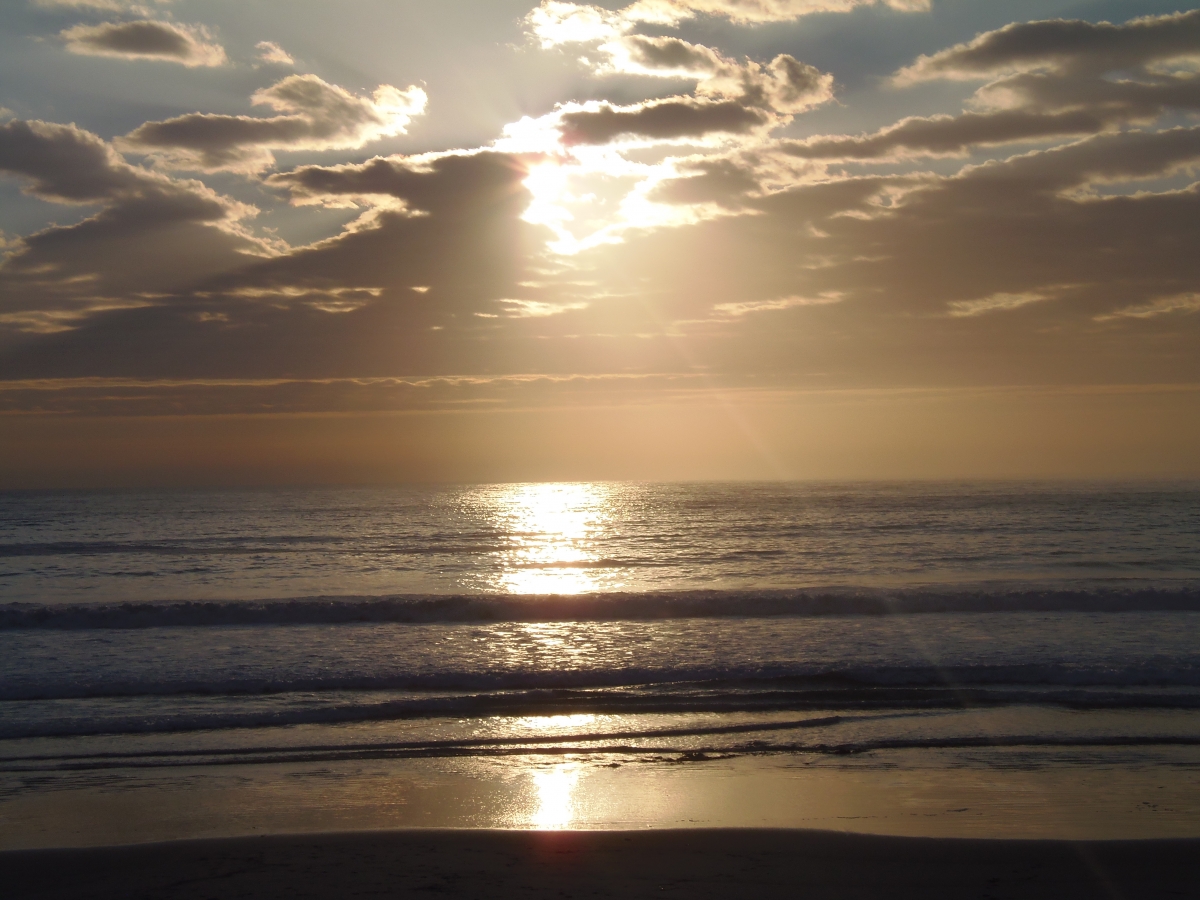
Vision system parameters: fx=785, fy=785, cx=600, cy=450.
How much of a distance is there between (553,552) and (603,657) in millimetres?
20946

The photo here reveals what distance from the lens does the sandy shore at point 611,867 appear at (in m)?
5.91

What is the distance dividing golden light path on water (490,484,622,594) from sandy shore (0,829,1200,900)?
661 inches

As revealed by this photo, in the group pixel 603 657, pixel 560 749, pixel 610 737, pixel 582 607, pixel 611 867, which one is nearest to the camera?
pixel 611 867

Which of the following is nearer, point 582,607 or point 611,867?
point 611,867

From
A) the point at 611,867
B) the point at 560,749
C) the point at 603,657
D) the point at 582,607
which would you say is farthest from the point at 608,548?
the point at 611,867

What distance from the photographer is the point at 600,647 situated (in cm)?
1559

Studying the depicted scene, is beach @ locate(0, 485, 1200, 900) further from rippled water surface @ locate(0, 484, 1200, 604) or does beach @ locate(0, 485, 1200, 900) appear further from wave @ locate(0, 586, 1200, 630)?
rippled water surface @ locate(0, 484, 1200, 604)

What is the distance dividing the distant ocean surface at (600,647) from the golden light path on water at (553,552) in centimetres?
30

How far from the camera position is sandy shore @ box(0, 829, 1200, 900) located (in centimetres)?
591

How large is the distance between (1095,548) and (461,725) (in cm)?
3010

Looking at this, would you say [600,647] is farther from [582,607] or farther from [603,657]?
[582,607]

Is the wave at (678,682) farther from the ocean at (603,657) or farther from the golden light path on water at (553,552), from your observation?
the golden light path on water at (553,552)

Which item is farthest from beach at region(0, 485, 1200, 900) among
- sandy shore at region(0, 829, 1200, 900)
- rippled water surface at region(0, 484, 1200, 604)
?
rippled water surface at region(0, 484, 1200, 604)

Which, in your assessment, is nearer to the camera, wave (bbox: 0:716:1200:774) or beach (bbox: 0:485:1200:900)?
beach (bbox: 0:485:1200:900)
